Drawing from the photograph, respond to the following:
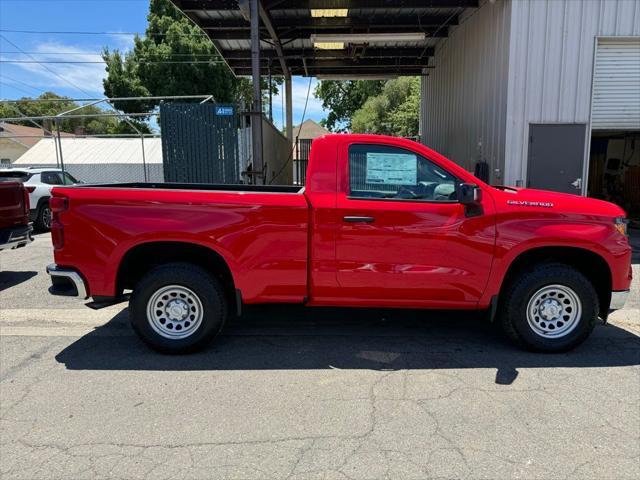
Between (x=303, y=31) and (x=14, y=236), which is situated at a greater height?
(x=303, y=31)

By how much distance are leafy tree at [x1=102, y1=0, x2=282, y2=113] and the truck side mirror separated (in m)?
28.1

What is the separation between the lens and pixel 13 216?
7.38 meters

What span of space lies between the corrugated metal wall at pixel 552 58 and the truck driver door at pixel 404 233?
5979mm

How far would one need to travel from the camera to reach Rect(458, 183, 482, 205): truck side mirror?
421cm

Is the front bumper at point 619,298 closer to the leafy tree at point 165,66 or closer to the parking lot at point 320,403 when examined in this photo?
the parking lot at point 320,403

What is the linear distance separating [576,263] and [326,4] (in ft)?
28.4

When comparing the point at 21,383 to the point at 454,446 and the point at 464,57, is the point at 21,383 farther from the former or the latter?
the point at 464,57

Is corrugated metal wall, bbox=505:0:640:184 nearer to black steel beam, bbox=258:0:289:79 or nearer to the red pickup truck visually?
black steel beam, bbox=258:0:289:79

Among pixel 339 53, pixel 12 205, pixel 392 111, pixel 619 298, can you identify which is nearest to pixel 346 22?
pixel 339 53

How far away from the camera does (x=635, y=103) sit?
10062 millimetres

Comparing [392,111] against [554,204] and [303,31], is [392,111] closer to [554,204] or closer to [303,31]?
[303,31]

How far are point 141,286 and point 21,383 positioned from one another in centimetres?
120

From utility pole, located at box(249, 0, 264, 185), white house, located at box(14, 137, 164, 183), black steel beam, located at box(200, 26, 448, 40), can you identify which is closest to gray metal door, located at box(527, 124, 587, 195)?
black steel beam, located at box(200, 26, 448, 40)

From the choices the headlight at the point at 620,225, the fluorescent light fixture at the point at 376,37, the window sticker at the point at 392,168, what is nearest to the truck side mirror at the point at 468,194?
the window sticker at the point at 392,168
